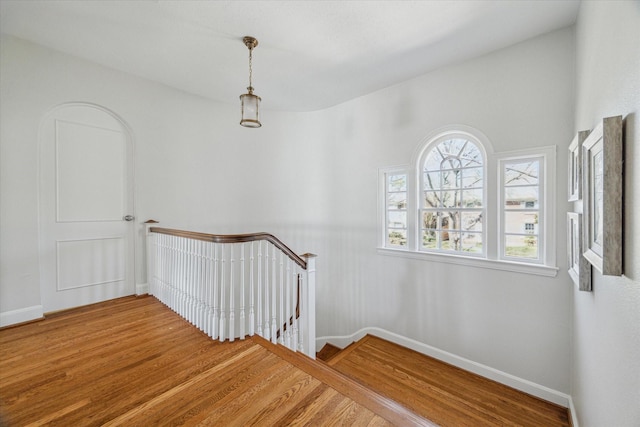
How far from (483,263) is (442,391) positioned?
1.33 m

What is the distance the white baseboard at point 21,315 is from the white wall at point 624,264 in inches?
168

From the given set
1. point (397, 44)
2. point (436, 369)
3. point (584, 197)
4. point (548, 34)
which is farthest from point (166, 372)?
point (548, 34)

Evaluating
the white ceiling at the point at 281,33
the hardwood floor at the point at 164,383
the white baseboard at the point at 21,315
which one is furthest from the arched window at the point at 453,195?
the white baseboard at the point at 21,315

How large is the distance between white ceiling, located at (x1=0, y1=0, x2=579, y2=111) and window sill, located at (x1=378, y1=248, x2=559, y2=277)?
2161 millimetres

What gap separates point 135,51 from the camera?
266cm

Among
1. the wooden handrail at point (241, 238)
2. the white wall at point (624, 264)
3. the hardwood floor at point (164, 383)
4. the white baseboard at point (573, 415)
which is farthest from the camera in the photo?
the wooden handrail at point (241, 238)

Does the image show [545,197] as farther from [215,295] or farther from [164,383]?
[164,383]

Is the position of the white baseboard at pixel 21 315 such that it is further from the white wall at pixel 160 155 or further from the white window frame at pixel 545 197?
the white window frame at pixel 545 197

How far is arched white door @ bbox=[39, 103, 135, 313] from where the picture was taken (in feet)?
8.80

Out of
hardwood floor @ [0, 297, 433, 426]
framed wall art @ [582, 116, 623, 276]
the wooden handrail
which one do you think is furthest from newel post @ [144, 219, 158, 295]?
framed wall art @ [582, 116, 623, 276]

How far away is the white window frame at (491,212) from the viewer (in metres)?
2.37

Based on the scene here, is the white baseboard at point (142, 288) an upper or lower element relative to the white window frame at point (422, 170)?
lower

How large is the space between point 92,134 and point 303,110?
284cm

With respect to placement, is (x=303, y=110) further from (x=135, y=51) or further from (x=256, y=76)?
(x=135, y=51)
